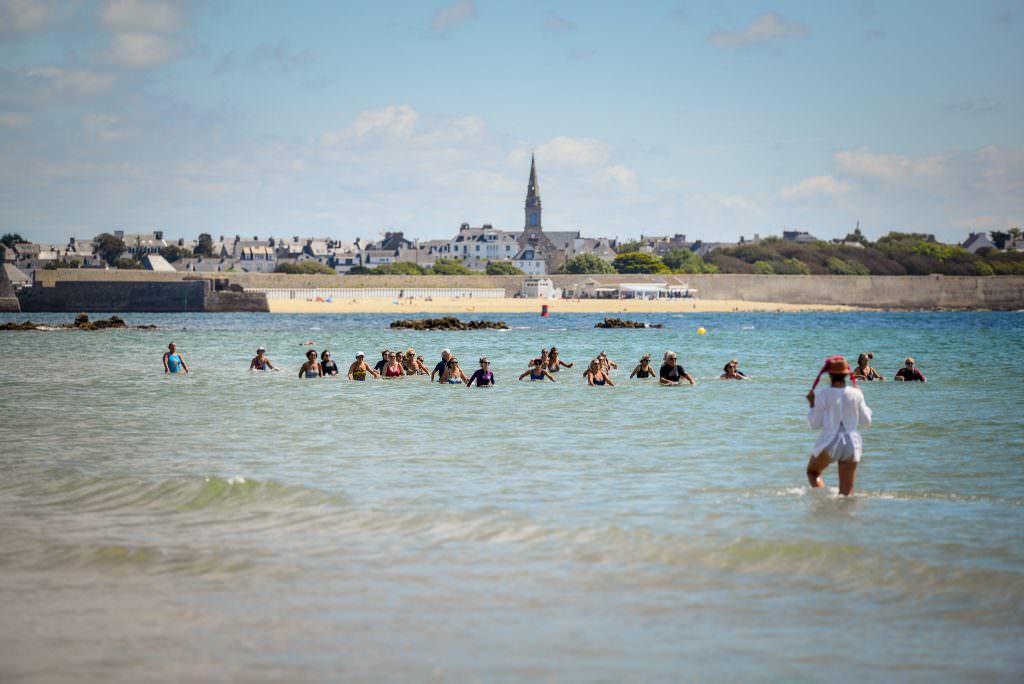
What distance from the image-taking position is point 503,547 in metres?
9.14

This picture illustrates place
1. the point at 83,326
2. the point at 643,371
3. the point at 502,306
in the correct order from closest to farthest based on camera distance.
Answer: the point at 643,371
the point at 83,326
the point at 502,306

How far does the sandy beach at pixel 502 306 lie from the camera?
346ft

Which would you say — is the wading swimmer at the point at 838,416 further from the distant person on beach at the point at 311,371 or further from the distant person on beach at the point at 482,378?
the distant person on beach at the point at 311,371

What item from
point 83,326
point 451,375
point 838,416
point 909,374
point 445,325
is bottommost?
point 83,326

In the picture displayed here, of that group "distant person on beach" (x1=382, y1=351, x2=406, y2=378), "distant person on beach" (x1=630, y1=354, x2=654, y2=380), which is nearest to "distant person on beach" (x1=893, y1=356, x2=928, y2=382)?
"distant person on beach" (x1=630, y1=354, x2=654, y2=380)

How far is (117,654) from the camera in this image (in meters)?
6.50

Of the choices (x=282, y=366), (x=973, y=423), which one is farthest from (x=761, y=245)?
(x=973, y=423)

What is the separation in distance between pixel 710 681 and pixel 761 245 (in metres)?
181

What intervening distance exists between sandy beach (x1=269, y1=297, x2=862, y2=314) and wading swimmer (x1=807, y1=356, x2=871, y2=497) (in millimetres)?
91705

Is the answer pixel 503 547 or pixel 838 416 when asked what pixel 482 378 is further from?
pixel 503 547

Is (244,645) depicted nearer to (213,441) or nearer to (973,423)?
(213,441)

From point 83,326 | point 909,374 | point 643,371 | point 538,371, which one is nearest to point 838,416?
point 538,371

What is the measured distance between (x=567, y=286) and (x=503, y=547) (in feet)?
420

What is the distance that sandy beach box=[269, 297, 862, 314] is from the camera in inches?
4149
